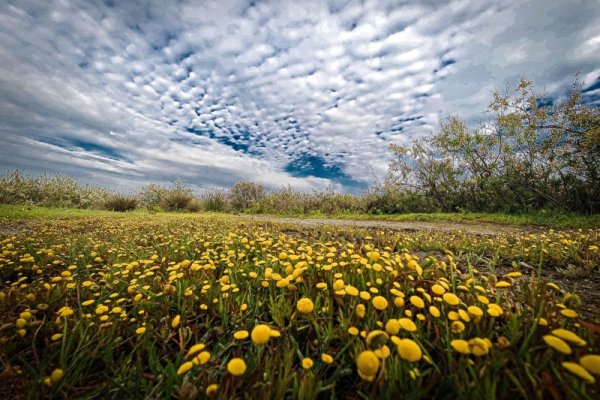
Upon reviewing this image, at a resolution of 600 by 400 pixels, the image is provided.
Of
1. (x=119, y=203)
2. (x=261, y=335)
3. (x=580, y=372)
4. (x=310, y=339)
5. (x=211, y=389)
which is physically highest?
(x=580, y=372)

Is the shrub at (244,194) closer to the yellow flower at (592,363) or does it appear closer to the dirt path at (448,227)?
the dirt path at (448,227)

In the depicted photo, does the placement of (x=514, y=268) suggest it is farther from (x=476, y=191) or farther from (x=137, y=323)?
(x=476, y=191)

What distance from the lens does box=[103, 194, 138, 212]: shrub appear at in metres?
15.9

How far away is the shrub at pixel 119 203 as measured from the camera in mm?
15906

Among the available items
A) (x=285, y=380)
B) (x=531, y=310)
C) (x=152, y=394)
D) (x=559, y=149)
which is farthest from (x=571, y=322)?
(x=559, y=149)

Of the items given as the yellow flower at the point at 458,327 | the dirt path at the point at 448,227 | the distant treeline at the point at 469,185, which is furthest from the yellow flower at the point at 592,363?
the distant treeline at the point at 469,185

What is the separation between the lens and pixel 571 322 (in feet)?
4.43

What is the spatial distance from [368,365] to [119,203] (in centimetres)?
1915

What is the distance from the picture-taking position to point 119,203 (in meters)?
16.0

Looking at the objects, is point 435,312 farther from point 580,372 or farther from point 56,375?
point 56,375

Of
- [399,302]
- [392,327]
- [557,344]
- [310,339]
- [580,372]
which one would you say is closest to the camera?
[580,372]

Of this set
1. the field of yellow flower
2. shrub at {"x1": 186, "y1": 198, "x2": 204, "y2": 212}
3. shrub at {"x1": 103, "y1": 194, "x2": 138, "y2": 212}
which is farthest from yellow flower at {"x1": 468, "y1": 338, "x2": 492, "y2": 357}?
shrub at {"x1": 103, "y1": 194, "x2": 138, "y2": 212}

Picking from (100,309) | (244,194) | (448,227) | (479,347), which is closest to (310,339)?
(479,347)

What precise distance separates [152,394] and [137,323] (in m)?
0.74
